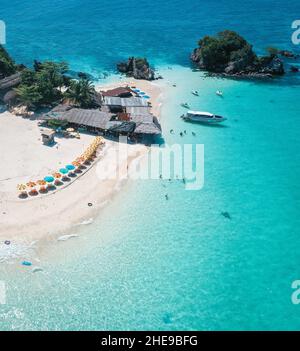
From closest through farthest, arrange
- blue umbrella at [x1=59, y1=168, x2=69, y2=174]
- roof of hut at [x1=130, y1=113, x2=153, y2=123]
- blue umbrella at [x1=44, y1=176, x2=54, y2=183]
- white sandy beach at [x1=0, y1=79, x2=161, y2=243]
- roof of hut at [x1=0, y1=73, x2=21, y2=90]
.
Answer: white sandy beach at [x1=0, y1=79, x2=161, y2=243], blue umbrella at [x1=44, y1=176, x2=54, y2=183], blue umbrella at [x1=59, y1=168, x2=69, y2=174], roof of hut at [x1=130, y1=113, x2=153, y2=123], roof of hut at [x1=0, y1=73, x2=21, y2=90]

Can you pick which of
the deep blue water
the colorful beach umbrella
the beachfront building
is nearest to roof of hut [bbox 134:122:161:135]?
the beachfront building

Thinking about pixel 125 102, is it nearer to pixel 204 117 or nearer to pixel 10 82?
pixel 204 117

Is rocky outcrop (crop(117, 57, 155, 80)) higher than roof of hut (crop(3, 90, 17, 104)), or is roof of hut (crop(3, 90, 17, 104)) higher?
rocky outcrop (crop(117, 57, 155, 80))

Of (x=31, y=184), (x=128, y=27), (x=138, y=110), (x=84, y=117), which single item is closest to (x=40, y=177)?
A: (x=31, y=184)

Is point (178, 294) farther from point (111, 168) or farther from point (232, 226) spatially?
point (111, 168)

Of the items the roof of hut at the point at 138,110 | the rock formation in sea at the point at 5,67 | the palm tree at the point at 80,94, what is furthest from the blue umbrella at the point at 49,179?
the rock formation in sea at the point at 5,67

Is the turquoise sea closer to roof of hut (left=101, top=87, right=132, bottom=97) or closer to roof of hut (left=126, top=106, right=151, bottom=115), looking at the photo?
roof of hut (left=126, top=106, right=151, bottom=115)
